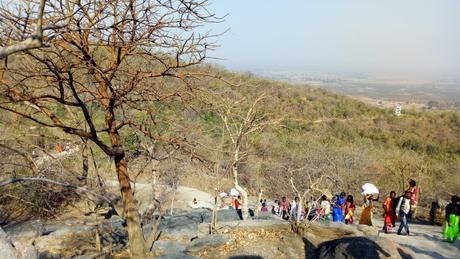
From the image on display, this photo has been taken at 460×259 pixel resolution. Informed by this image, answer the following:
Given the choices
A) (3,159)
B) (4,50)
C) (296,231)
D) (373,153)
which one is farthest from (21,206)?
(373,153)

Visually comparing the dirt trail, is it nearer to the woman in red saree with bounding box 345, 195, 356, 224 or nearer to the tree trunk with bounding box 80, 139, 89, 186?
the woman in red saree with bounding box 345, 195, 356, 224

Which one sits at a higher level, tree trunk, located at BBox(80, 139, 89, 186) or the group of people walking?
tree trunk, located at BBox(80, 139, 89, 186)

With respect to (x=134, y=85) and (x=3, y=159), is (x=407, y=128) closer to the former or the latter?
(x=3, y=159)

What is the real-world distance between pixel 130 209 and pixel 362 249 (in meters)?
4.13

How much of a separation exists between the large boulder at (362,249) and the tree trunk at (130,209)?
3.54 meters

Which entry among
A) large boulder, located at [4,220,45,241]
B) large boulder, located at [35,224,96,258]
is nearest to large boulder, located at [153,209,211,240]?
large boulder, located at [35,224,96,258]

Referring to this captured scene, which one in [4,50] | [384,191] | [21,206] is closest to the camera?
[4,50]

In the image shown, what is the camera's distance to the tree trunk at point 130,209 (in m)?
6.26

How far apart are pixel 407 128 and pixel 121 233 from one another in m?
33.6

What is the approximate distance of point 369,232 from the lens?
33.4ft

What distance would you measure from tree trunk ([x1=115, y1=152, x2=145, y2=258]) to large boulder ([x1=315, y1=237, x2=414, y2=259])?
3.54 m

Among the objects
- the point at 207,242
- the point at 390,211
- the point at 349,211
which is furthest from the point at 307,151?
the point at 207,242

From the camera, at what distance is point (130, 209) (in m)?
6.33

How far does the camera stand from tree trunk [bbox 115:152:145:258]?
6262 millimetres
